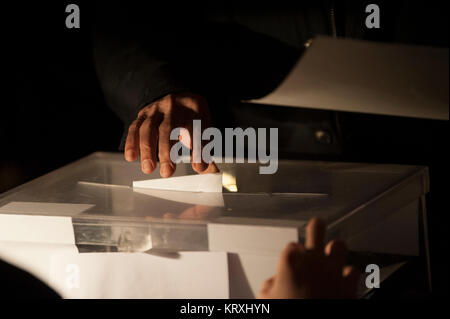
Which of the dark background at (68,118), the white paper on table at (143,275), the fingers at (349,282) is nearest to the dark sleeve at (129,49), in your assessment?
the dark background at (68,118)

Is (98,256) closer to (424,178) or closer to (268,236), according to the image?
(268,236)

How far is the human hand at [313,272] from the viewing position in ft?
1.50

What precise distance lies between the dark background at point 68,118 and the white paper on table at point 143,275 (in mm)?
535

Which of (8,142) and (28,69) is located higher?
(28,69)

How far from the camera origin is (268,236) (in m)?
0.50

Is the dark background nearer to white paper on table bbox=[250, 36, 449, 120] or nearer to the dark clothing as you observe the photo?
the dark clothing

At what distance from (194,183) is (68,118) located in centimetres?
77

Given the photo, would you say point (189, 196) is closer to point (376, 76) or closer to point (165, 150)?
point (165, 150)

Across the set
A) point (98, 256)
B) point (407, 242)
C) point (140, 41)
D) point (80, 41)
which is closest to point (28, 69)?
point (80, 41)

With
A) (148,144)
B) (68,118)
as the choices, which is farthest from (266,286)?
(68,118)

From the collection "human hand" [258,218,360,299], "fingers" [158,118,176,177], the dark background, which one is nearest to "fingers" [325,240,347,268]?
"human hand" [258,218,360,299]

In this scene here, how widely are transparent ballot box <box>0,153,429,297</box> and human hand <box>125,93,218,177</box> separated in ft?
0.11

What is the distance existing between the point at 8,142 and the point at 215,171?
763 millimetres

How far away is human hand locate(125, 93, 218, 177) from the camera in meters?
0.68
